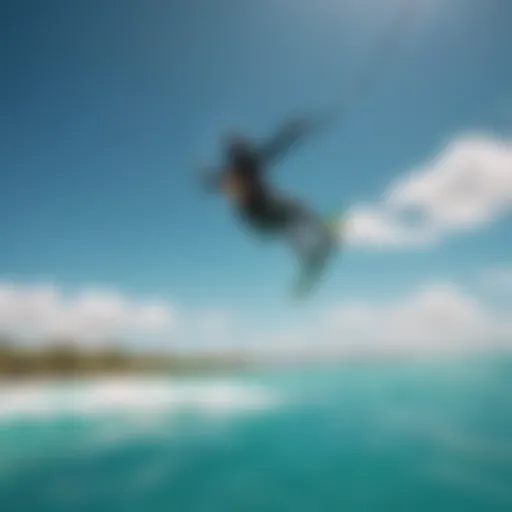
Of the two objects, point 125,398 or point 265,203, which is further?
point 125,398

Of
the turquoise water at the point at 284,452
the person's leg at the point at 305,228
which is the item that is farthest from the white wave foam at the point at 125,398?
the person's leg at the point at 305,228

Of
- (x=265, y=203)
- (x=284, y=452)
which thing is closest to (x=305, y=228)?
(x=265, y=203)

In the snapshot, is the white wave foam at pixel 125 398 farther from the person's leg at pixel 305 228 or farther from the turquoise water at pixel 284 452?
the person's leg at pixel 305 228

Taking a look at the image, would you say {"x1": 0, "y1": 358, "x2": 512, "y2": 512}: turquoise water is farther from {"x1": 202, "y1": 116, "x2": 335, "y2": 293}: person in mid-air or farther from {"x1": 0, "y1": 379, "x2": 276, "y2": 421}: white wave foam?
{"x1": 202, "y1": 116, "x2": 335, "y2": 293}: person in mid-air

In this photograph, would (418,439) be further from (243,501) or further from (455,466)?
(243,501)

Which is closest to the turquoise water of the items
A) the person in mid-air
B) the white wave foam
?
the white wave foam

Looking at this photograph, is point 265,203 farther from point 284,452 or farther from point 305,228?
point 284,452
